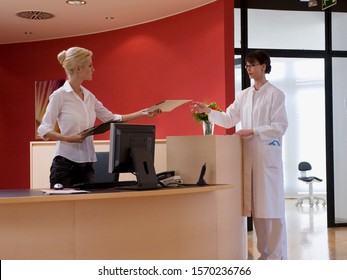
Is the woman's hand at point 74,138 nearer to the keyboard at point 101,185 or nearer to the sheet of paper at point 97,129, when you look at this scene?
the sheet of paper at point 97,129

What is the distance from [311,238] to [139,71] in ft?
11.2

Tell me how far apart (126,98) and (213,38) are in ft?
6.30

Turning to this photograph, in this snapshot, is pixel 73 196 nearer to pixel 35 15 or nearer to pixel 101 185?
pixel 101 185

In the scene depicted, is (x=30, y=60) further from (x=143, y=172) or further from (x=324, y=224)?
(x=143, y=172)

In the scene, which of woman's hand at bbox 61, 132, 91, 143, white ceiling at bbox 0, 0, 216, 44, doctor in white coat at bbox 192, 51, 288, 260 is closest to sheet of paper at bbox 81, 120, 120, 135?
woman's hand at bbox 61, 132, 91, 143

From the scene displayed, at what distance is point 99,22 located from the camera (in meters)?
7.91

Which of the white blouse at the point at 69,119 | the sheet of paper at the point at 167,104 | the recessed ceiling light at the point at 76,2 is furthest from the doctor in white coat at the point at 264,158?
the recessed ceiling light at the point at 76,2

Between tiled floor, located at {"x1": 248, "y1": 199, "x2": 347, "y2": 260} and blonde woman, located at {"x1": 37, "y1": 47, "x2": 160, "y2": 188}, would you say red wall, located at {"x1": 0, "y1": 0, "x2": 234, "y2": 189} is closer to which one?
tiled floor, located at {"x1": 248, "y1": 199, "x2": 347, "y2": 260}

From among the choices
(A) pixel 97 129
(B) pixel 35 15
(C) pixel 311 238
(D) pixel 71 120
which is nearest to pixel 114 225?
(A) pixel 97 129

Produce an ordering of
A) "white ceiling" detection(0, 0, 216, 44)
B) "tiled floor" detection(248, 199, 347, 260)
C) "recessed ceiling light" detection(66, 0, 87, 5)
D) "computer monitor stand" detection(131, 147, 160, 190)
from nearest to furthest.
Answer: "computer monitor stand" detection(131, 147, 160, 190)
"tiled floor" detection(248, 199, 347, 260)
"recessed ceiling light" detection(66, 0, 87, 5)
"white ceiling" detection(0, 0, 216, 44)

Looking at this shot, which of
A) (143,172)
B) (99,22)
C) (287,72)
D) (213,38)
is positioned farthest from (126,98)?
(143,172)

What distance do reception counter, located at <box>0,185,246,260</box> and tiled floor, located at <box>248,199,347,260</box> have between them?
194 centimetres

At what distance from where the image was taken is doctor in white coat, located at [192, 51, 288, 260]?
14.3ft
